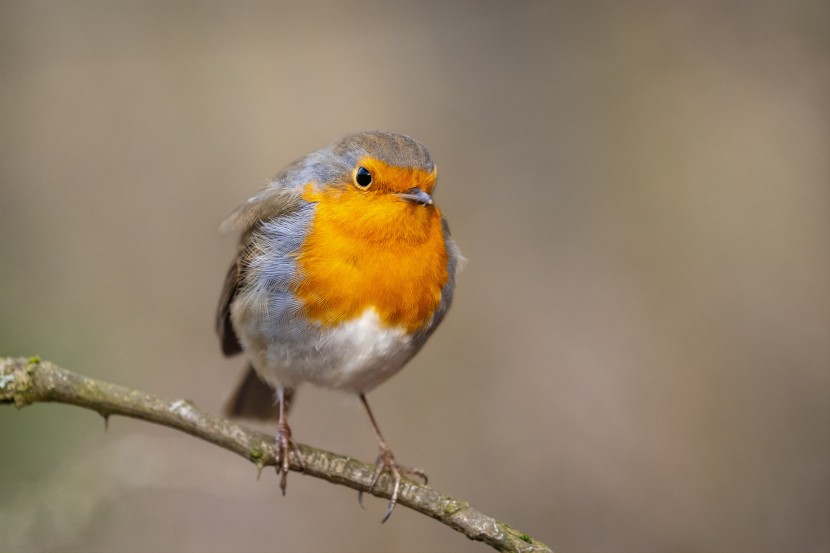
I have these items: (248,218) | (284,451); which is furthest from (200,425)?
(248,218)

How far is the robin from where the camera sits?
123 inches

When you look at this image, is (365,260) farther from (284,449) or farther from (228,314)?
(228,314)

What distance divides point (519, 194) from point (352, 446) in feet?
7.00

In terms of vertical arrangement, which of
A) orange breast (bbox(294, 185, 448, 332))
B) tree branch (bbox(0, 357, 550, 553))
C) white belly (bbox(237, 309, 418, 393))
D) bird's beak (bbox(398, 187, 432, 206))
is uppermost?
bird's beak (bbox(398, 187, 432, 206))

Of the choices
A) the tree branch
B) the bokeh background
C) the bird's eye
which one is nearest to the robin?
the bird's eye

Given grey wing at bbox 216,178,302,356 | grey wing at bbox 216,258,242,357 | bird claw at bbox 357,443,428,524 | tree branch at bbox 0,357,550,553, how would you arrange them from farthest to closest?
1. grey wing at bbox 216,258,242,357
2. grey wing at bbox 216,178,302,356
3. bird claw at bbox 357,443,428,524
4. tree branch at bbox 0,357,550,553

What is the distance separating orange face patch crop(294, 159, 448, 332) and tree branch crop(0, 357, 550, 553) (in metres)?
0.52

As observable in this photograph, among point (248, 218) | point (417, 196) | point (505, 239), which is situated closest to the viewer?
point (417, 196)

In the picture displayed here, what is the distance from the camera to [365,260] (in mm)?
3113

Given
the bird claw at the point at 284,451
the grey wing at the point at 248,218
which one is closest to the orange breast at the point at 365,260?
the grey wing at the point at 248,218

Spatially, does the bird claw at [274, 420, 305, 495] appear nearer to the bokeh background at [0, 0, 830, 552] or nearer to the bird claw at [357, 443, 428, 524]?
the bird claw at [357, 443, 428, 524]

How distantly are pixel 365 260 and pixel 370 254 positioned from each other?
0.09 feet

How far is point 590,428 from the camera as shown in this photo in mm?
5172

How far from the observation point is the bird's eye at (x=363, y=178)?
10.3 feet
